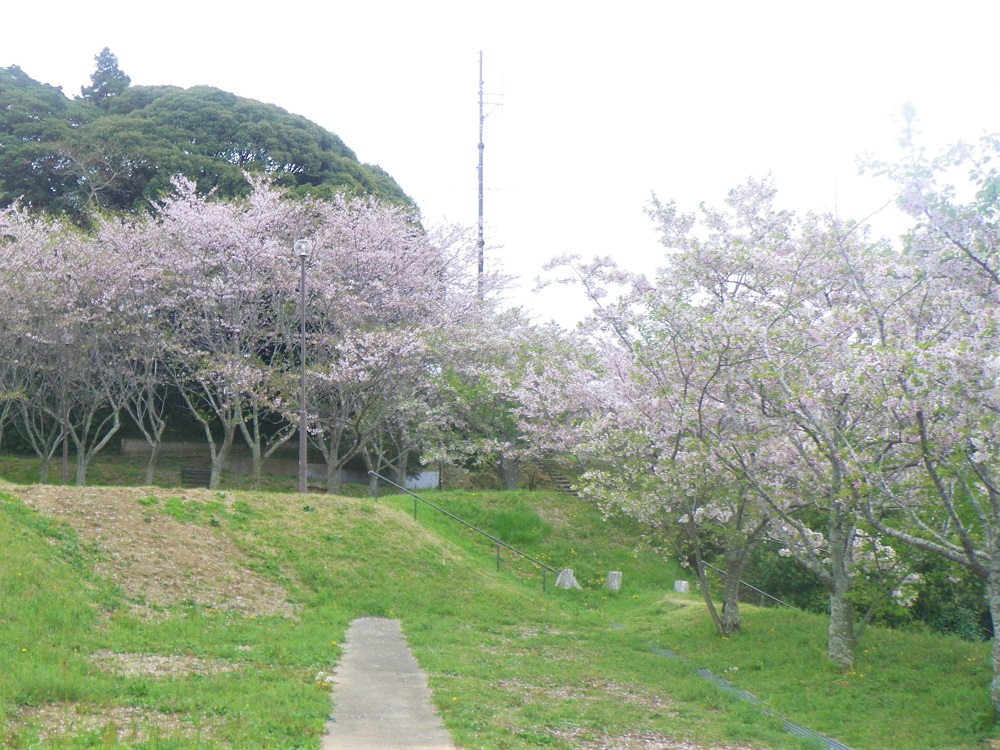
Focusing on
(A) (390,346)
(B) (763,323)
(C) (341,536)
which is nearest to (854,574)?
(B) (763,323)

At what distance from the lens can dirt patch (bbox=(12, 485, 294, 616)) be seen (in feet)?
43.9

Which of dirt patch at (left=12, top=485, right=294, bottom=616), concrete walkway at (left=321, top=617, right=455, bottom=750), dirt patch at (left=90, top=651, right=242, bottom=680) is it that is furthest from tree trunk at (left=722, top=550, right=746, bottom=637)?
dirt patch at (left=90, top=651, right=242, bottom=680)

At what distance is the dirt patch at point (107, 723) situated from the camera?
6.17 m

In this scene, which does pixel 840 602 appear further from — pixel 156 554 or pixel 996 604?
pixel 156 554

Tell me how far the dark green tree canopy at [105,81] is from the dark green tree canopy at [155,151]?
1978mm

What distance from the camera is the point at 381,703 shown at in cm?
847

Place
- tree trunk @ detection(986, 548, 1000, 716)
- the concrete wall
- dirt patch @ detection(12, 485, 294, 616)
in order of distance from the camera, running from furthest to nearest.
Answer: the concrete wall
dirt patch @ detection(12, 485, 294, 616)
tree trunk @ detection(986, 548, 1000, 716)

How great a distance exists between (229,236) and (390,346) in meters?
4.89

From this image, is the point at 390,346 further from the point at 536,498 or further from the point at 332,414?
the point at 536,498

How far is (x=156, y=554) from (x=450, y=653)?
5425mm

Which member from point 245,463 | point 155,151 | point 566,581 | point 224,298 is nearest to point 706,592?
point 566,581

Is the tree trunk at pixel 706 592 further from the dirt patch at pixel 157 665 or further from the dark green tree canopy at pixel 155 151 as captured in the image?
the dark green tree canopy at pixel 155 151

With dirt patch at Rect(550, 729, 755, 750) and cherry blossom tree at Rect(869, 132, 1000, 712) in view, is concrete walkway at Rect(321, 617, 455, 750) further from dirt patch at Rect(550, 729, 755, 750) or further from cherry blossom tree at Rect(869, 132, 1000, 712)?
cherry blossom tree at Rect(869, 132, 1000, 712)

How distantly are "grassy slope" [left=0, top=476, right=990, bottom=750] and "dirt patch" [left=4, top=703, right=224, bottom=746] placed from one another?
51mm
